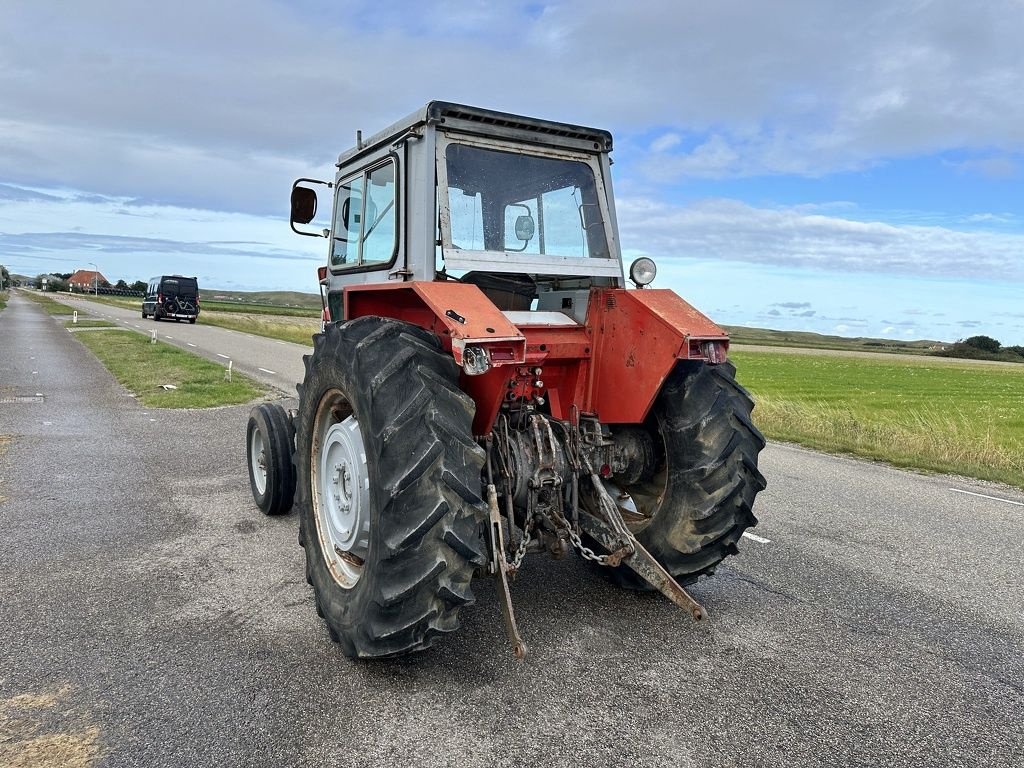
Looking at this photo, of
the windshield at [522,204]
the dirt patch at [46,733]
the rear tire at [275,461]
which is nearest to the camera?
the dirt patch at [46,733]

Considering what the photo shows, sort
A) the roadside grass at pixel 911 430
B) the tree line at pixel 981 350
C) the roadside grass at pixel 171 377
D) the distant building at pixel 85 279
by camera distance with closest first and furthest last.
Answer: the roadside grass at pixel 911 430
the roadside grass at pixel 171 377
the tree line at pixel 981 350
the distant building at pixel 85 279

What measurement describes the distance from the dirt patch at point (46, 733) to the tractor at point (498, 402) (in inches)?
42.4

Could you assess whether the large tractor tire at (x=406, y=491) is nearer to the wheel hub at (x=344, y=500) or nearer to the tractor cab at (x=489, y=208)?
the wheel hub at (x=344, y=500)

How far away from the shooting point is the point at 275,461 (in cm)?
564

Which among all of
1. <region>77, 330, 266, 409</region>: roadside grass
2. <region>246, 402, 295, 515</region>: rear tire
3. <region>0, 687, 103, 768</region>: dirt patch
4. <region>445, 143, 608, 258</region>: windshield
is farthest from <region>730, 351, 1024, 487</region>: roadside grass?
<region>0, 687, 103, 768</region>: dirt patch

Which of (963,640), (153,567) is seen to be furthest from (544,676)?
(153,567)

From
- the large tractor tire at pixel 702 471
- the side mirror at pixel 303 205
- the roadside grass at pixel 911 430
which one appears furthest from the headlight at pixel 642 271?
the roadside grass at pixel 911 430

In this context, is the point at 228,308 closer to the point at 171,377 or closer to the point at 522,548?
the point at 171,377

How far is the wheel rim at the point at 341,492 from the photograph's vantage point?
3.65 metres

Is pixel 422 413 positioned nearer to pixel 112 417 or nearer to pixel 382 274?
pixel 382 274

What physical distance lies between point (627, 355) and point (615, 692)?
1.73m

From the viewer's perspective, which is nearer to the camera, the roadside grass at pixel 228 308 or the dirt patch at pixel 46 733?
the dirt patch at pixel 46 733

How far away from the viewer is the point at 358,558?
3854 millimetres

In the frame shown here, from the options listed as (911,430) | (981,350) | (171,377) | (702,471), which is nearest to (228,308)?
(171,377)
